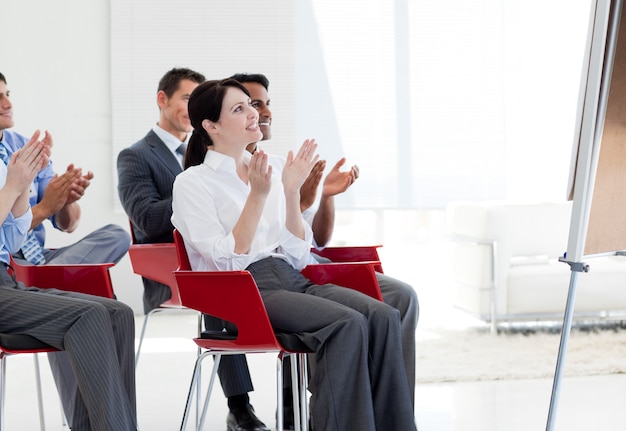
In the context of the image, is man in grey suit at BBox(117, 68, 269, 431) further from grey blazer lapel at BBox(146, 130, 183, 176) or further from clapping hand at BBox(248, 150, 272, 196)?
clapping hand at BBox(248, 150, 272, 196)

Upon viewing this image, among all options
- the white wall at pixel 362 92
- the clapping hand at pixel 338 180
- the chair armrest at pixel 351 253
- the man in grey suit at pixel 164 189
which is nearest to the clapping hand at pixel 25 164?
the man in grey suit at pixel 164 189

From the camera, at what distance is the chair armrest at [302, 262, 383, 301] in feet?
10.4

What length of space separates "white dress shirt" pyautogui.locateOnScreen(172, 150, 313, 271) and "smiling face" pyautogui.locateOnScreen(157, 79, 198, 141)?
3.02 ft

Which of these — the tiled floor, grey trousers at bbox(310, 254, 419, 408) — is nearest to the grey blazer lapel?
the tiled floor

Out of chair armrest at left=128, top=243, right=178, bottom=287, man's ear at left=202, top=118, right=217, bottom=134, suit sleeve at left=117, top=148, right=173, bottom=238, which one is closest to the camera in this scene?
man's ear at left=202, top=118, right=217, bottom=134

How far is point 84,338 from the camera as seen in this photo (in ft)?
9.04

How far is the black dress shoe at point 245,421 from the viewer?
361 cm

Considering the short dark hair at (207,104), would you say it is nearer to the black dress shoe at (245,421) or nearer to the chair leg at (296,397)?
the chair leg at (296,397)

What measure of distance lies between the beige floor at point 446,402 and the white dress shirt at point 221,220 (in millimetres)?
1006

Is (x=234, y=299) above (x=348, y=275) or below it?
above

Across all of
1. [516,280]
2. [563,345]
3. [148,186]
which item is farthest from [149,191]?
[516,280]

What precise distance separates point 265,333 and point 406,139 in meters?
5.09

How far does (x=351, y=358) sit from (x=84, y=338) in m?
0.78

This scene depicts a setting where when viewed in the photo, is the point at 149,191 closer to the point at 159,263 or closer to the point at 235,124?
the point at 159,263
